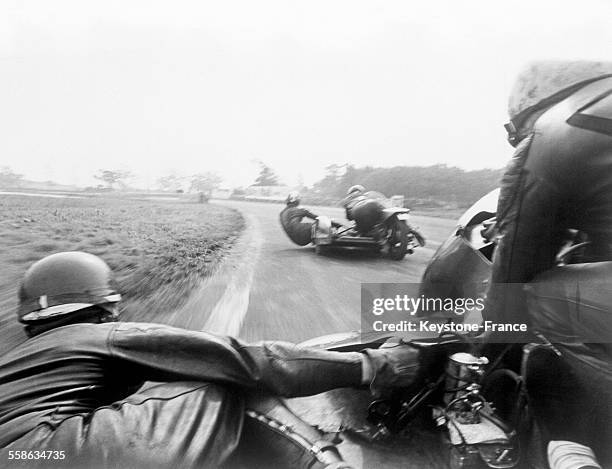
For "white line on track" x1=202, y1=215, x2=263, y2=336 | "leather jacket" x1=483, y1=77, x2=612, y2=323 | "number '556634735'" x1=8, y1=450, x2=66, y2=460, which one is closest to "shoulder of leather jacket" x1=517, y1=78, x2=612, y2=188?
"leather jacket" x1=483, y1=77, x2=612, y2=323

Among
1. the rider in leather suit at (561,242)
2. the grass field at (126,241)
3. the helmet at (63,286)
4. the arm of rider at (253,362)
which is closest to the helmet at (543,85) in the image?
the rider in leather suit at (561,242)

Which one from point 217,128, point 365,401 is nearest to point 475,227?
point 365,401

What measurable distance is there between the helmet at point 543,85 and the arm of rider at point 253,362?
0.84 meters

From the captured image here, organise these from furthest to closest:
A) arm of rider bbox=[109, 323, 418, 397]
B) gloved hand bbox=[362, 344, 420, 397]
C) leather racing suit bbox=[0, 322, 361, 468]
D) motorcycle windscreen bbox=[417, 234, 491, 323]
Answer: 1. motorcycle windscreen bbox=[417, 234, 491, 323]
2. gloved hand bbox=[362, 344, 420, 397]
3. arm of rider bbox=[109, 323, 418, 397]
4. leather racing suit bbox=[0, 322, 361, 468]

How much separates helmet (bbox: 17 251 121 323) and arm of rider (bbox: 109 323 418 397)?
6.4 inches

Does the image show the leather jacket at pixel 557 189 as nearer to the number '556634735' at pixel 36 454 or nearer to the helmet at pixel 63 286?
the helmet at pixel 63 286

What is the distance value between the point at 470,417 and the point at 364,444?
1.15 ft

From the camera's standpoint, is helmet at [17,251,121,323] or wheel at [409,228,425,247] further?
wheel at [409,228,425,247]

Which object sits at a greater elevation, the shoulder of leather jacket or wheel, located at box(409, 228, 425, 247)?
the shoulder of leather jacket

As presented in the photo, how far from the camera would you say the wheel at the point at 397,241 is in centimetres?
176

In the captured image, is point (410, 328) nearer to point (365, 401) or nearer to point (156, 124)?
point (365, 401)

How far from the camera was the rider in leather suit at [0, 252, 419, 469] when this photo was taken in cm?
133

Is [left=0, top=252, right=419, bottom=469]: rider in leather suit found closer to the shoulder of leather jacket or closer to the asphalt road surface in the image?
the asphalt road surface

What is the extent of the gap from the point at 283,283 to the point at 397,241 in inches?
17.1
